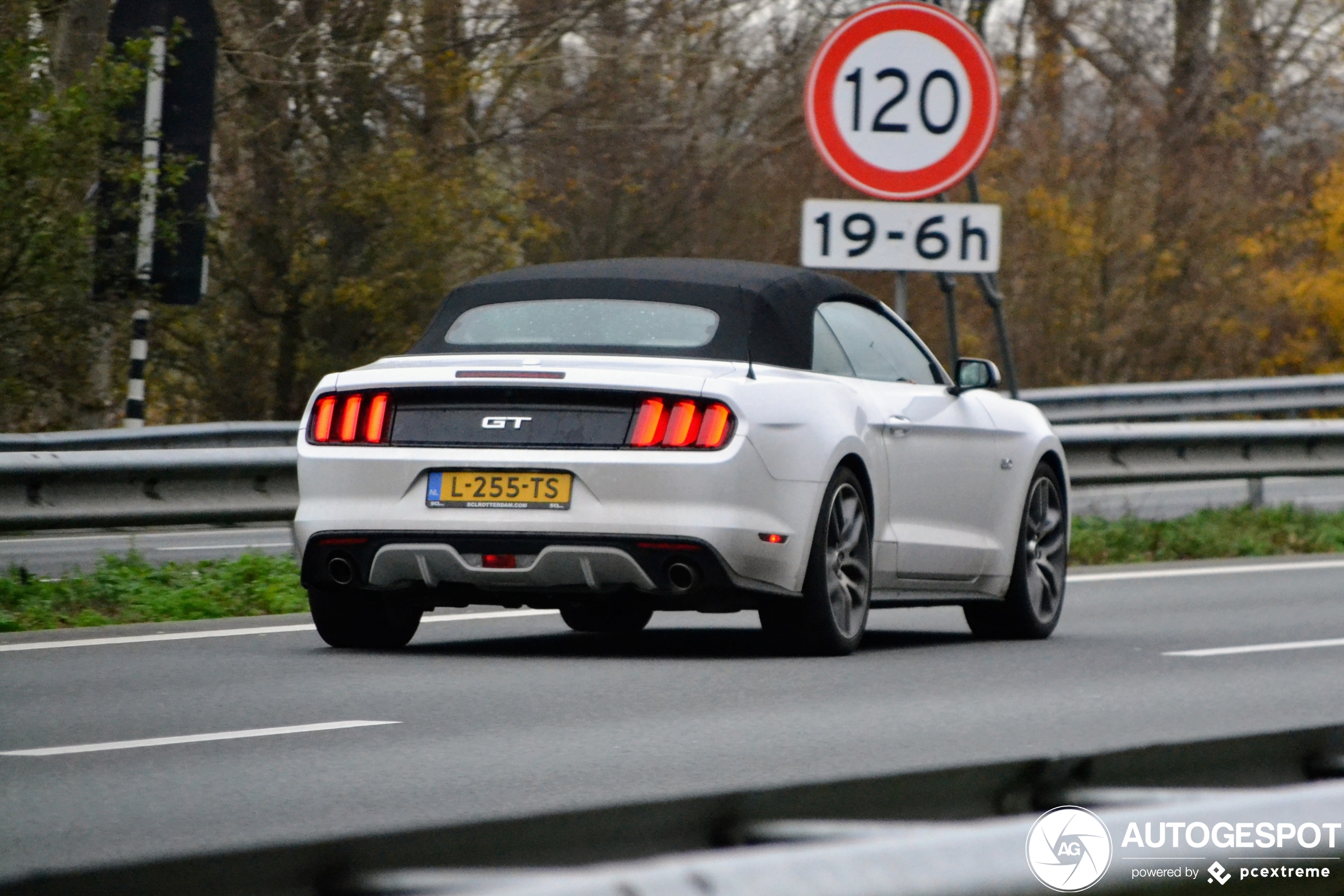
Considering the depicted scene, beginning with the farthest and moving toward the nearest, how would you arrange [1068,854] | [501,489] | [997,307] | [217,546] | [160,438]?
1. [160,438]
2. [217,546]
3. [997,307]
4. [501,489]
5. [1068,854]

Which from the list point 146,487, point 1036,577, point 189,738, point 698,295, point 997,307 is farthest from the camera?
point 997,307

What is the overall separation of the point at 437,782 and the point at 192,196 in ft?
50.6

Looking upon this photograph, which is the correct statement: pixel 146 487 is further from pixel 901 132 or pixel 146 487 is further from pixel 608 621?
pixel 901 132

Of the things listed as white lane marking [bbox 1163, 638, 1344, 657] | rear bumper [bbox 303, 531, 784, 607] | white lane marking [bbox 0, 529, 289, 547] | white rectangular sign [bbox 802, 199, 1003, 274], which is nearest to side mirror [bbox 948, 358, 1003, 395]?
white lane marking [bbox 1163, 638, 1344, 657]

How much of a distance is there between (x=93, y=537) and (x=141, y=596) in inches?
253

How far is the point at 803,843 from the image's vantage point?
256 centimetres

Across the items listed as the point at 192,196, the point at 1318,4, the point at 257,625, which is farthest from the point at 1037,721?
the point at 1318,4

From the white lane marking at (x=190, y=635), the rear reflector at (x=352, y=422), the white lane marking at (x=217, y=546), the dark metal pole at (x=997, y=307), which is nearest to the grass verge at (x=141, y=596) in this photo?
the white lane marking at (x=190, y=635)

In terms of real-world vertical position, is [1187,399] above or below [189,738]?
above

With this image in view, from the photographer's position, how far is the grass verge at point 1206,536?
50.7ft

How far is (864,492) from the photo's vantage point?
31.0ft

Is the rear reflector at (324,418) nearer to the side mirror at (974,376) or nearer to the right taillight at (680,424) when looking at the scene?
the right taillight at (680,424)

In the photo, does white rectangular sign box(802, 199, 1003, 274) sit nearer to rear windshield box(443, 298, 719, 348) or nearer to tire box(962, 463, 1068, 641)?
tire box(962, 463, 1068, 641)

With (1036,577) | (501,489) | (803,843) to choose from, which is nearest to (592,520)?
(501,489)
